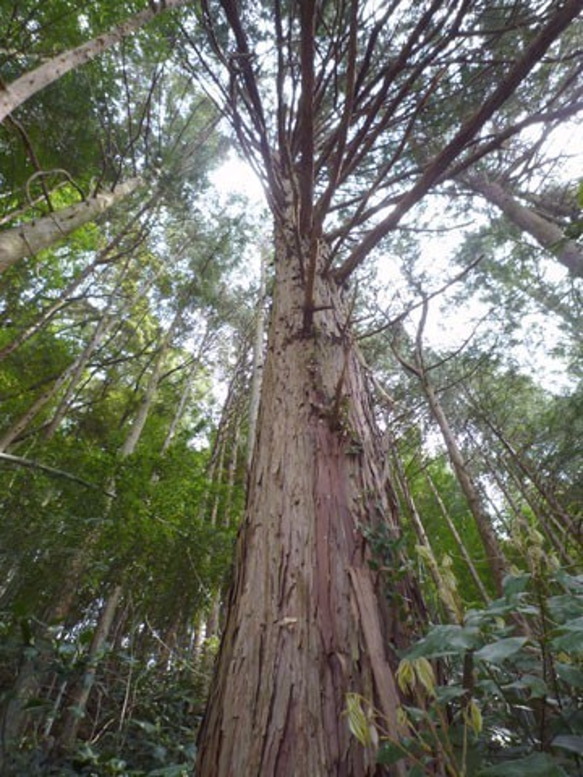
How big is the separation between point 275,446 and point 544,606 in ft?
2.78

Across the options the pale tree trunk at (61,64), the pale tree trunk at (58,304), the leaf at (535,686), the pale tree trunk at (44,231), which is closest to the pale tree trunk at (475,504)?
the leaf at (535,686)

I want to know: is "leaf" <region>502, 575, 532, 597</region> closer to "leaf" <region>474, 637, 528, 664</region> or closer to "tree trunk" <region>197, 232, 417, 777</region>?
"leaf" <region>474, 637, 528, 664</region>

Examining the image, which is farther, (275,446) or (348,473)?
(275,446)

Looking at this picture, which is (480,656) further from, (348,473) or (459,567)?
(459,567)

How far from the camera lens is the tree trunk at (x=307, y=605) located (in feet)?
2.31

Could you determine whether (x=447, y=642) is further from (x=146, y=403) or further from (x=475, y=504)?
(x=146, y=403)

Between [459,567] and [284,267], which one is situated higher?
[459,567]

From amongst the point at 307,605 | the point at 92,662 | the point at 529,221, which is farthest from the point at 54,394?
the point at 529,221

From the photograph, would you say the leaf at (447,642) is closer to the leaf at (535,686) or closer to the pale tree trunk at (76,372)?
the leaf at (535,686)

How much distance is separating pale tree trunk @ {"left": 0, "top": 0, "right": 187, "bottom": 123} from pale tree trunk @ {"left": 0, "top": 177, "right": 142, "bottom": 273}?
0.90 m

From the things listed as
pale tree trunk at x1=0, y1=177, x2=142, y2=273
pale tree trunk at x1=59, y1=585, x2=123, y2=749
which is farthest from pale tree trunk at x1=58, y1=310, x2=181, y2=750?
pale tree trunk at x1=0, y1=177, x2=142, y2=273

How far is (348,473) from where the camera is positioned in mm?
1168

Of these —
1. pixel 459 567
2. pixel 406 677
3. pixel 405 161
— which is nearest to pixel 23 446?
pixel 406 677

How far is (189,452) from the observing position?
4004mm
